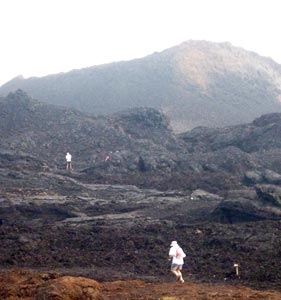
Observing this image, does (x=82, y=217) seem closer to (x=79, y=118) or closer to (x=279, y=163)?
(x=279, y=163)

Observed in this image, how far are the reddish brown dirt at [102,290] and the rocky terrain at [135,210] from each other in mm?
47

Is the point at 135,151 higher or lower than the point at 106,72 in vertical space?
lower

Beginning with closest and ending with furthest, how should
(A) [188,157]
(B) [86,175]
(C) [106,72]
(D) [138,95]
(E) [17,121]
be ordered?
(B) [86,175]
(A) [188,157]
(E) [17,121]
(D) [138,95]
(C) [106,72]

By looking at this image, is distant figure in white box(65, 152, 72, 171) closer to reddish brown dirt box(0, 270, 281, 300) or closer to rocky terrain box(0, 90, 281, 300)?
rocky terrain box(0, 90, 281, 300)

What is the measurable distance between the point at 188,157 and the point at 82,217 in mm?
20514

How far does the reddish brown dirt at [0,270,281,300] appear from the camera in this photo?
12.4 meters

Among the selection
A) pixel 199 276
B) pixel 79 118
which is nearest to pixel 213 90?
pixel 79 118

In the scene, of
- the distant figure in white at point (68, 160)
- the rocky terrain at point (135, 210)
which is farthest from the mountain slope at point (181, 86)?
the distant figure in white at point (68, 160)

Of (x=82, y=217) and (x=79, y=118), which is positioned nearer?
(x=82, y=217)

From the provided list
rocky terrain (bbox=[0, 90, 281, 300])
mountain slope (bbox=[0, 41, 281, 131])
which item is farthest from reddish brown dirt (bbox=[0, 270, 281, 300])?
mountain slope (bbox=[0, 41, 281, 131])

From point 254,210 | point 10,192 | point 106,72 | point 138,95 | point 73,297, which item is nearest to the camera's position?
point 73,297

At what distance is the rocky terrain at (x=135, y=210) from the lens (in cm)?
1833

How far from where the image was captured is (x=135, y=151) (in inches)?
1964

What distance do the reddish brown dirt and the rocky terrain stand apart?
0.15 feet
